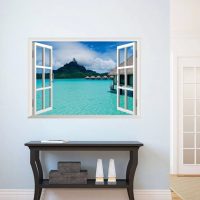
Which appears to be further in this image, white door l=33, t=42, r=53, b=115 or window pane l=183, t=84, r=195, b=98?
window pane l=183, t=84, r=195, b=98

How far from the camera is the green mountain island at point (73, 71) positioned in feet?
16.2

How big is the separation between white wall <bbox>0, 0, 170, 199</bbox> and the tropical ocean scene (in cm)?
13

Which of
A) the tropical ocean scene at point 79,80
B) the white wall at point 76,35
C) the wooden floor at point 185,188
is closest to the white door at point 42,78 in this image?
the tropical ocean scene at point 79,80

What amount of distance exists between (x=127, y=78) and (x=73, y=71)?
63cm

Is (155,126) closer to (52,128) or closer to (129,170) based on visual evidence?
(129,170)

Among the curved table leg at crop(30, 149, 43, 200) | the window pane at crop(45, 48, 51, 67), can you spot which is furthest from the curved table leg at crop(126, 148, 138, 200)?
the window pane at crop(45, 48, 51, 67)

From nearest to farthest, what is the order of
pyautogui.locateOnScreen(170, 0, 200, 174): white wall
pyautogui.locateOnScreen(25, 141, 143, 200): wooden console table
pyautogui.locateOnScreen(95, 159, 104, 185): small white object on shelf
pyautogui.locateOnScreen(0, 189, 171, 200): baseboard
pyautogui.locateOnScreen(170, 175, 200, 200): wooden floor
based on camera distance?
pyautogui.locateOnScreen(25, 141, 143, 200): wooden console table, pyautogui.locateOnScreen(95, 159, 104, 185): small white object on shelf, pyautogui.locateOnScreen(0, 189, 171, 200): baseboard, pyautogui.locateOnScreen(170, 175, 200, 200): wooden floor, pyautogui.locateOnScreen(170, 0, 200, 174): white wall

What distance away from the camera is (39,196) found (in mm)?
4680

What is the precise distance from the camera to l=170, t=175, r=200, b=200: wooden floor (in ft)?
17.9

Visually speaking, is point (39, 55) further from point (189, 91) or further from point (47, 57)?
point (189, 91)

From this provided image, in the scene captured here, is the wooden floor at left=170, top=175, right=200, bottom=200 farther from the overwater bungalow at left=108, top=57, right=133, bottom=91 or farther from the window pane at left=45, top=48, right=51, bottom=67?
the window pane at left=45, top=48, right=51, bottom=67

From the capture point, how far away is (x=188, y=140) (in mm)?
7316

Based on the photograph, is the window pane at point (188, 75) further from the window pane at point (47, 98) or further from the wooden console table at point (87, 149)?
the window pane at point (47, 98)

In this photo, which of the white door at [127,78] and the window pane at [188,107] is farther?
the window pane at [188,107]
